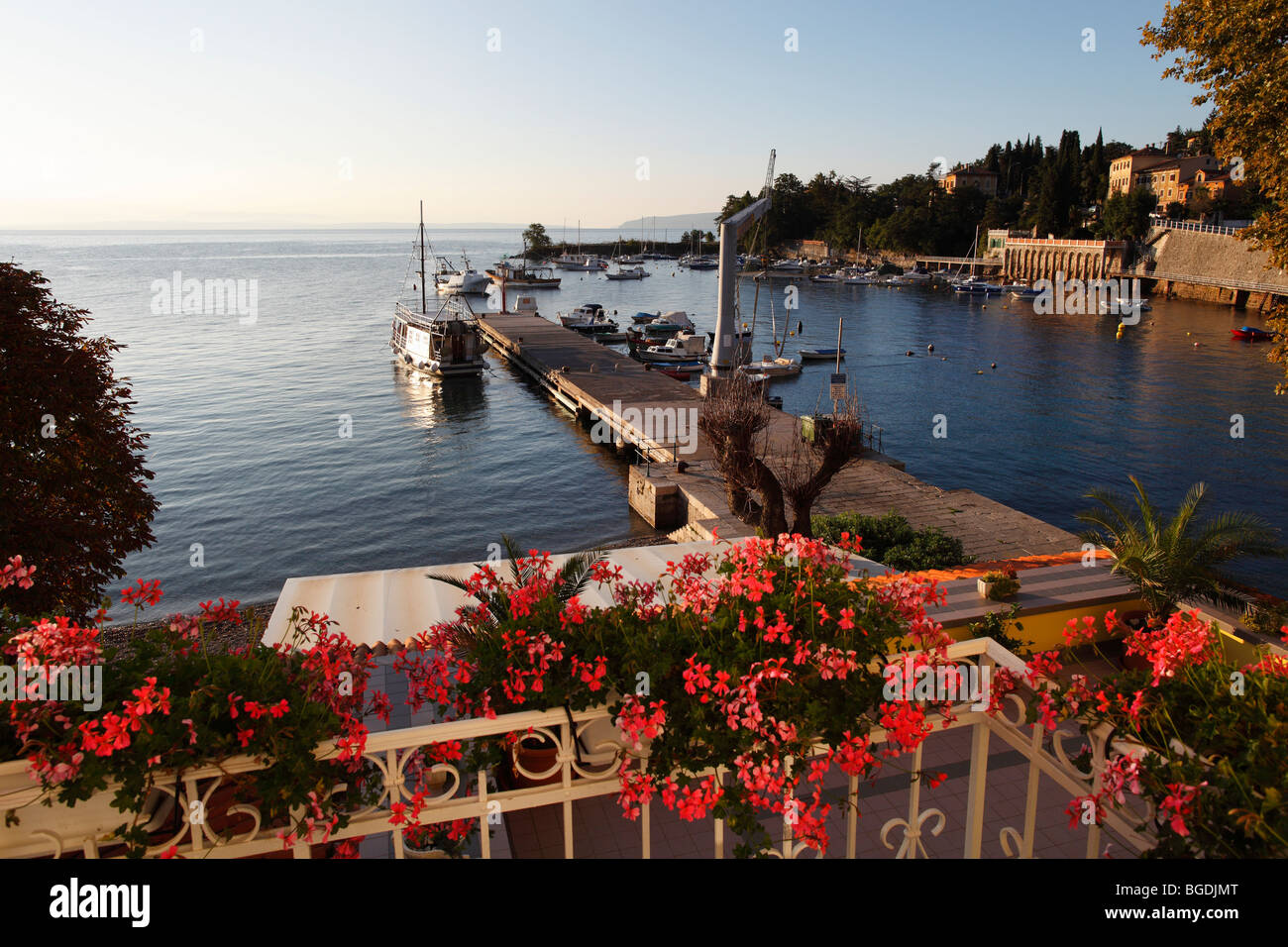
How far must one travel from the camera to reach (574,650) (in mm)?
2836

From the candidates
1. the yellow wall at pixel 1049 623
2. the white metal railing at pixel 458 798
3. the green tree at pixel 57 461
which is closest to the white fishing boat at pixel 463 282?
the green tree at pixel 57 461

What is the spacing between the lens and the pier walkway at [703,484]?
15859 millimetres

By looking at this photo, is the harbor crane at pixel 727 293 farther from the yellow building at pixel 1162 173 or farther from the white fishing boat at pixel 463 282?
the yellow building at pixel 1162 173

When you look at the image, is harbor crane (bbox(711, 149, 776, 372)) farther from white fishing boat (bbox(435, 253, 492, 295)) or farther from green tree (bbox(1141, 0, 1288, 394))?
white fishing boat (bbox(435, 253, 492, 295))

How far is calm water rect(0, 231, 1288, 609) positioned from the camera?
22453 millimetres

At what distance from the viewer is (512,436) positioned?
3334 cm

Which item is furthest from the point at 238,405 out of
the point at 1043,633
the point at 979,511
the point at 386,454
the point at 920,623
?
the point at 920,623

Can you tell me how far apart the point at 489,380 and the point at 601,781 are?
43.3m

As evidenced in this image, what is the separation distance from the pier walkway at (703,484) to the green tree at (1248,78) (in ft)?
19.0

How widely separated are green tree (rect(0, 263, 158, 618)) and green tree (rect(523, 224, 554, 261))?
501ft

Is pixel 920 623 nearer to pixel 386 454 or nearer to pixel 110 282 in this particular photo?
pixel 386 454

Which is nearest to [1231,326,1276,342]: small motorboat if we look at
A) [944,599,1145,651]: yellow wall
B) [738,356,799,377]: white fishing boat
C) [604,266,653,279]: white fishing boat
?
[738,356,799,377]: white fishing boat

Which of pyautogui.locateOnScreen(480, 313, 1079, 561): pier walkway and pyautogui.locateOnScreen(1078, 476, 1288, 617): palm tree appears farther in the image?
pyautogui.locateOnScreen(480, 313, 1079, 561): pier walkway

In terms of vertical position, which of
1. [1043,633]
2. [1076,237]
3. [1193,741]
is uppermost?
[1076,237]
